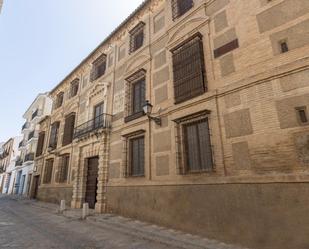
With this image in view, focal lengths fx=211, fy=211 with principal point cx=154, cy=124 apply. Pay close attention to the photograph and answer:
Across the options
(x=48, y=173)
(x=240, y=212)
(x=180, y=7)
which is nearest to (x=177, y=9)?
(x=180, y=7)

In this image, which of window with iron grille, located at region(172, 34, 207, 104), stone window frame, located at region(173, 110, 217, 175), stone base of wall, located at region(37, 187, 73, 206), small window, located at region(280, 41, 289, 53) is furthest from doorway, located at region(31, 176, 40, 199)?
small window, located at region(280, 41, 289, 53)

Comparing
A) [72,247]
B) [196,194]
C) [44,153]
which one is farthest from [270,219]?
[44,153]

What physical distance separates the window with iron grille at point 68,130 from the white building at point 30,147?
964cm

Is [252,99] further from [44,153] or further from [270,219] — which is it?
[44,153]

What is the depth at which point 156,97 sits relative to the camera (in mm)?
9250

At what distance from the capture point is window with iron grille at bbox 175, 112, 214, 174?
700cm

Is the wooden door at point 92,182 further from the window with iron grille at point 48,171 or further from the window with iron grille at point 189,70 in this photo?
the window with iron grille at point 189,70

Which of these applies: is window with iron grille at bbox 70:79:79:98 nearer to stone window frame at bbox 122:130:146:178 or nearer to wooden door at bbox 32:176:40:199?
stone window frame at bbox 122:130:146:178

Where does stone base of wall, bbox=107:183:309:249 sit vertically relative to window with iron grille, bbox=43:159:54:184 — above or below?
below

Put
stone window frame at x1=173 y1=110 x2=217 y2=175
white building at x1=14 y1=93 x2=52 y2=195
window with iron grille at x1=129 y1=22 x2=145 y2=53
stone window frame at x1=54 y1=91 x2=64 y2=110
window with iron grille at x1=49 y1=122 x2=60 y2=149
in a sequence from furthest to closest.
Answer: white building at x1=14 y1=93 x2=52 y2=195 < stone window frame at x1=54 y1=91 x2=64 y2=110 < window with iron grille at x1=49 y1=122 x2=60 y2=149 < window with iron grille at x1=129 y1=22 x2=145 y2=53 < stone window frame at x1=173 y1=110 x2=217 y2=175

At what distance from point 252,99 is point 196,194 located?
3.31 metres

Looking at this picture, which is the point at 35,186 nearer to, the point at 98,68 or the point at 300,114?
the point at 98,68

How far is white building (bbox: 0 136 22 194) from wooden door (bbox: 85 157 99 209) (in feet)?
78.9

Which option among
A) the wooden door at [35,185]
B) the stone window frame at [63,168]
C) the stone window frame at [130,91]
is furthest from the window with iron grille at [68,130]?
the wooden door at [35,185]
